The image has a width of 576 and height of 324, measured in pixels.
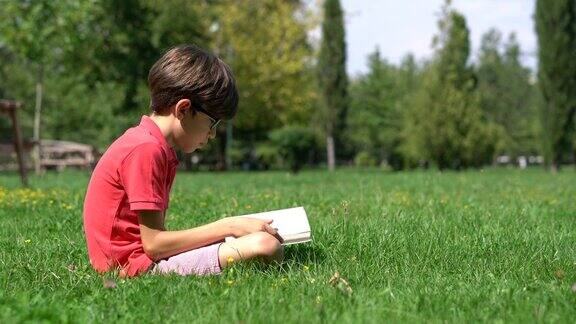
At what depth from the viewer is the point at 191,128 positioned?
11.0 feet

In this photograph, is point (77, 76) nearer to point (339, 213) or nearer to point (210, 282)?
point (339, 213)

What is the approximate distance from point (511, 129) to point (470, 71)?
3527 centimetres

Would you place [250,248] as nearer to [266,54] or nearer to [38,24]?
[38,24]

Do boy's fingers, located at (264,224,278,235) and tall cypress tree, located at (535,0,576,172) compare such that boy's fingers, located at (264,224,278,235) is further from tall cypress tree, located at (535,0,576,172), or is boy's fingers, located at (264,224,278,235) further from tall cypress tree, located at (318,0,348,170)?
tall cypress tree, located at (318,0,348,170)

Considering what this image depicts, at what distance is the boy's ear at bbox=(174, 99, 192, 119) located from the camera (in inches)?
127

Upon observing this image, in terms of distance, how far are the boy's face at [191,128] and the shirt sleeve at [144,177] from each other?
0.59 ft

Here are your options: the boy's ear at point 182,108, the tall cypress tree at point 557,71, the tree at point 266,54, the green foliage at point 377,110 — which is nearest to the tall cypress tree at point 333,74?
the tree at point 266,54

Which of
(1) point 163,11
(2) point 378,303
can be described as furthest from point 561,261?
(1) point 163,11

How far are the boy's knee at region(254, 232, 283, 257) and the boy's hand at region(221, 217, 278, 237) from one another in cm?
3

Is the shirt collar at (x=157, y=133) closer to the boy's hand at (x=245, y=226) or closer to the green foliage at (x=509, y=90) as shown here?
the boy's hand at (x=245, y=226)

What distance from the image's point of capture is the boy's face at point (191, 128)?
3.32 meters

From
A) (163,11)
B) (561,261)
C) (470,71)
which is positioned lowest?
(561,261)

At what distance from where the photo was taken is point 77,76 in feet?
91.6

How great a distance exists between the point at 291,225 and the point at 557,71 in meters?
27.6
